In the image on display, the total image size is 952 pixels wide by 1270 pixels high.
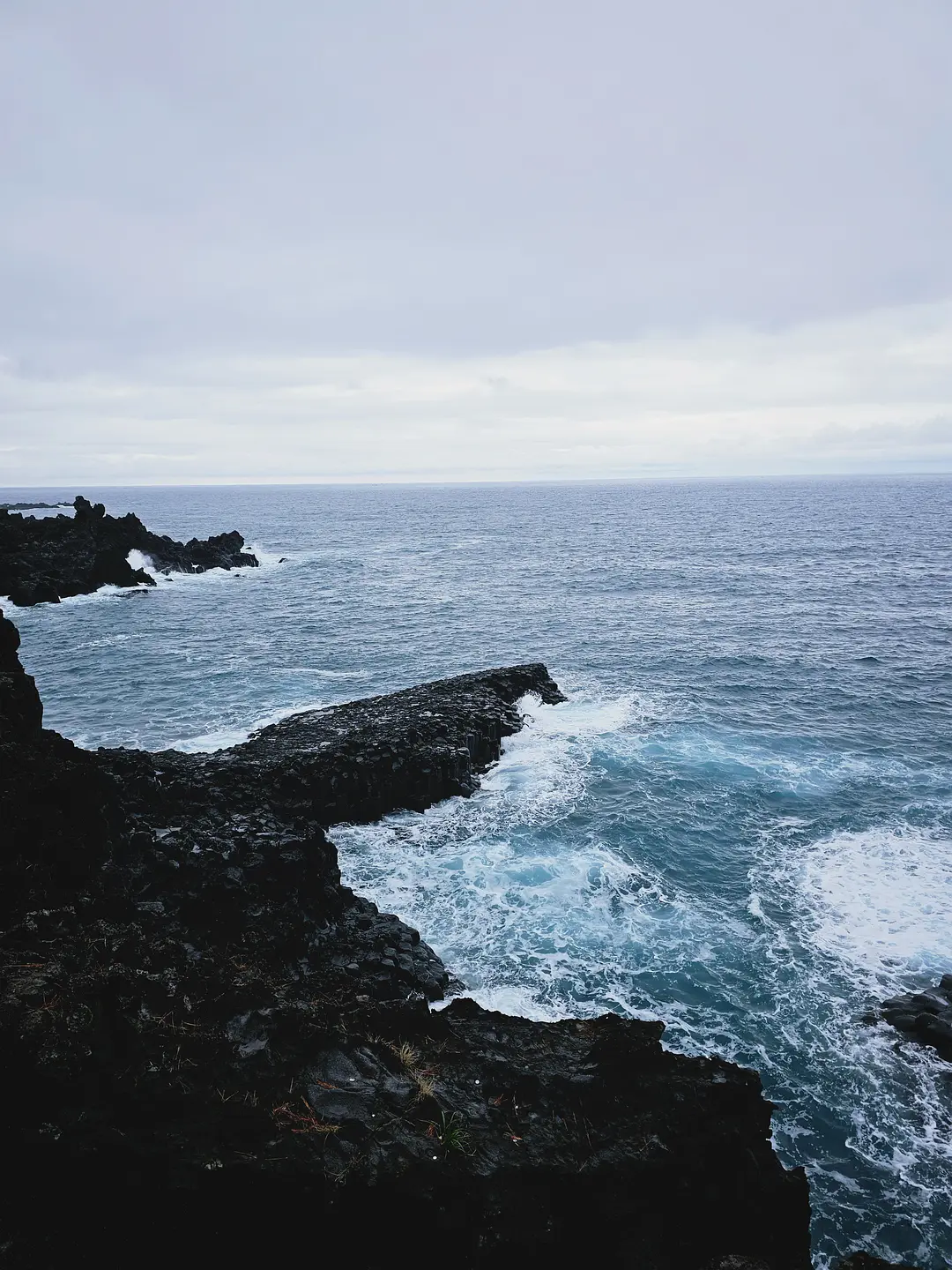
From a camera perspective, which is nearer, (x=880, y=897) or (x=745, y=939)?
(x=745, y=939)

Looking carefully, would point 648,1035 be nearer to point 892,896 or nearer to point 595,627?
point 892,896

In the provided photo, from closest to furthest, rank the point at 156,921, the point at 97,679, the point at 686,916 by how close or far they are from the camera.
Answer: the point at 156,921 → the point at 686,916 → the point at 97,679

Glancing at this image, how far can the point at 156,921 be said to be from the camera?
20.3 metres

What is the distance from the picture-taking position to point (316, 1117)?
37.9ft

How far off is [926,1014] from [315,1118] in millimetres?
17744

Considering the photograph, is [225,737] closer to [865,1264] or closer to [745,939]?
[745,939]

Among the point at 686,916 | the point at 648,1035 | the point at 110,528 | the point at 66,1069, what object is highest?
the point at 110,528

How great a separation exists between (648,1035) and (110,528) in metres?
98.1

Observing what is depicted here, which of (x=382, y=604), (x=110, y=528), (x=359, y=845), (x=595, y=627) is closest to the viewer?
(x=359, y=845)

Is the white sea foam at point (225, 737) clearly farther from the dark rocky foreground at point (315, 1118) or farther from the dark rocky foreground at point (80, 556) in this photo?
the dark rocky foreground at point (80, 556)

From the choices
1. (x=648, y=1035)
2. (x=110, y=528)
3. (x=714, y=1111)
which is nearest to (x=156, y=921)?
(x=648, y=1035)

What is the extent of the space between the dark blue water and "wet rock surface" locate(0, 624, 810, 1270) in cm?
547

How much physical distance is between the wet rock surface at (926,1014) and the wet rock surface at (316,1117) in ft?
28.7

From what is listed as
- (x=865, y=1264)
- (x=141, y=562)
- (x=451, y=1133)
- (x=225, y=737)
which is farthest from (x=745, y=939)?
(x=141, y=562)
